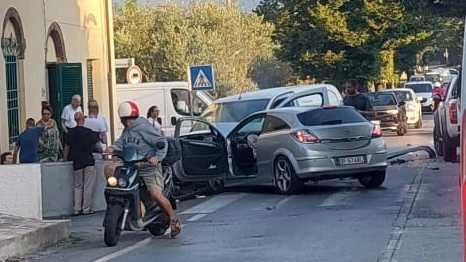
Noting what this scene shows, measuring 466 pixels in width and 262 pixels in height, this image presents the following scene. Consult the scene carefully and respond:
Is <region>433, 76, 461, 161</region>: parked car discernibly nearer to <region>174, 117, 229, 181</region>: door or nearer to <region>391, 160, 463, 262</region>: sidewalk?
<region>391, 160, 463, 262</region>: sidewalk

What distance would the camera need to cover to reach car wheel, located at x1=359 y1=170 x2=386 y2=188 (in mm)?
19359

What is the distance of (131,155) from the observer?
1329cm

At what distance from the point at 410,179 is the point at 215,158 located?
3692 millimetres

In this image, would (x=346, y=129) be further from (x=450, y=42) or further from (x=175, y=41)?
(x=450, y=42)

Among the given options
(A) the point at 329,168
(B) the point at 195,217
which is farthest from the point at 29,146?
(A) the point at 329,168

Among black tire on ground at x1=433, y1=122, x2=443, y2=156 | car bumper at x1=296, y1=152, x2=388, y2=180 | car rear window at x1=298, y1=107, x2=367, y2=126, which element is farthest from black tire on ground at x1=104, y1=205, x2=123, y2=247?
black tire on ground at x1=433, y1=122, x2=443, y2=156

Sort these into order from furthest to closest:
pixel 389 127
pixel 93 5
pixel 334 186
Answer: pixel 389 127 → pixel 93 5 → pixel 334 186

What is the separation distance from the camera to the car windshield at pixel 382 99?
40.5 m

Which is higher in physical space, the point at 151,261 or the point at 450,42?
the point at 450,42

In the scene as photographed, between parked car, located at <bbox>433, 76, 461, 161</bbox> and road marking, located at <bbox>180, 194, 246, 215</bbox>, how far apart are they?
5.17 m

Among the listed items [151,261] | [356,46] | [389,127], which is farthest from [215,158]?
[356,46]

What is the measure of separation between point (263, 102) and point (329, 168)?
6.73 metres

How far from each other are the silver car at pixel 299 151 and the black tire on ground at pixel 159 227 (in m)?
4.69

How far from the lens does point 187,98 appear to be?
31.9 m
